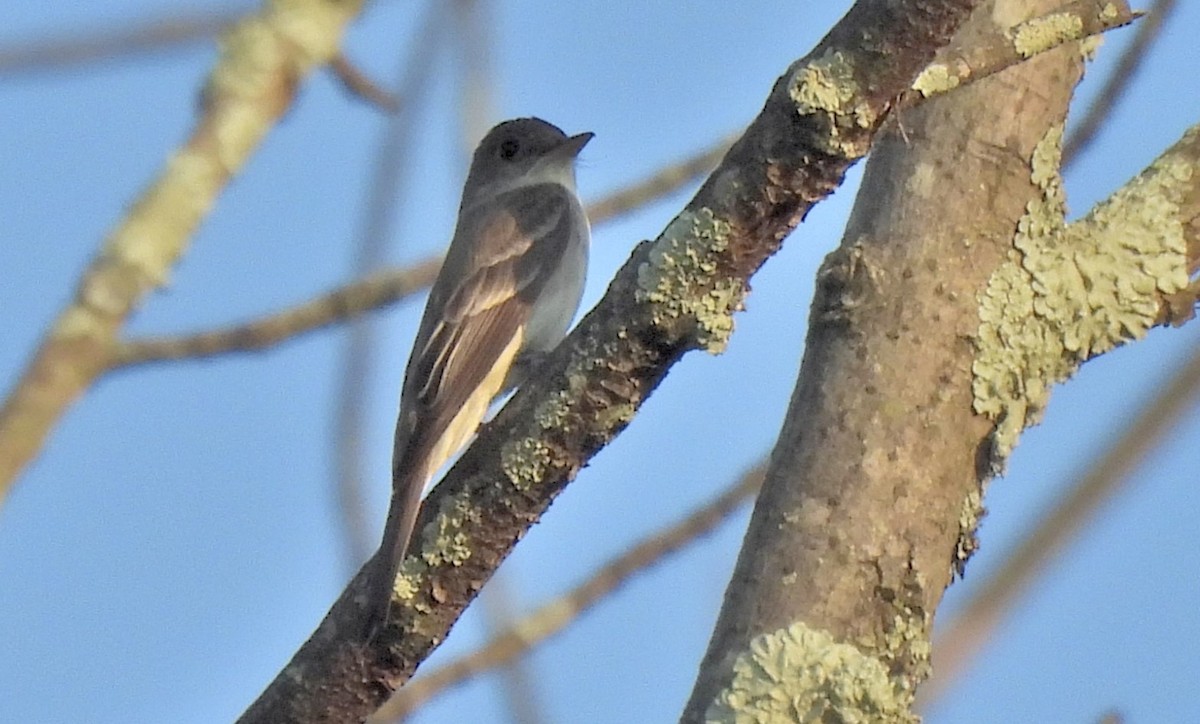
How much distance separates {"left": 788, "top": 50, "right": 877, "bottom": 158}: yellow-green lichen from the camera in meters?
2.31

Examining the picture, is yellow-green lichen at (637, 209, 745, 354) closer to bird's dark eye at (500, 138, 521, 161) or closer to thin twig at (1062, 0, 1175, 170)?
thin twig at (1062, 0, 1175, 170)

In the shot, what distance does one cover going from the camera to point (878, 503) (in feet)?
8.63

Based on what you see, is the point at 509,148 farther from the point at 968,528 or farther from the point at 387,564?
the point at 968,528

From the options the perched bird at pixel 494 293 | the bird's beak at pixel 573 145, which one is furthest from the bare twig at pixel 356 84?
the bird's beak at pixel 573 145

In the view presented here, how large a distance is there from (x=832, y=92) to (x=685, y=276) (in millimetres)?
377

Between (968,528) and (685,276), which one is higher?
(685,276)

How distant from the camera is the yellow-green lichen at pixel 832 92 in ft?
7.58

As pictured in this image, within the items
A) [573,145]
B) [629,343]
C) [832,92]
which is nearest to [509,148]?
[573,145]

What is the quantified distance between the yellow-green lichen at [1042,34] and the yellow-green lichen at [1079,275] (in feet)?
1.57

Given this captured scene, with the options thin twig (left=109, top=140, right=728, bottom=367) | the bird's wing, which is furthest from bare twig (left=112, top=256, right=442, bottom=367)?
the bird's wing

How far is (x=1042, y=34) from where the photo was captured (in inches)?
99.1

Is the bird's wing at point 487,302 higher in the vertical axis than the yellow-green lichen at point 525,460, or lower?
higher

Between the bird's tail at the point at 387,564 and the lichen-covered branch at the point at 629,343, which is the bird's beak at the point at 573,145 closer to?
the bird's tail at the point at 387,564

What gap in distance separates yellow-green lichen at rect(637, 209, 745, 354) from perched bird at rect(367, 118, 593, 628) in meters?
1.11
